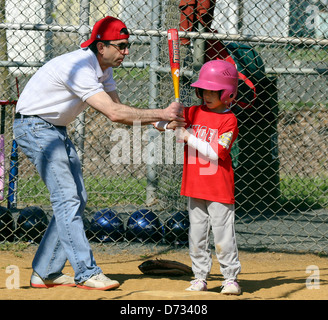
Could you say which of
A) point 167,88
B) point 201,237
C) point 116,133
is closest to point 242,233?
point 167,88

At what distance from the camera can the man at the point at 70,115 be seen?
12.3ft

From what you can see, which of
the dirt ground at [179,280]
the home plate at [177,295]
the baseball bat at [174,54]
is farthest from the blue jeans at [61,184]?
the baseball bat at [174,54]

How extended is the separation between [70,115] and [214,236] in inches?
50.6

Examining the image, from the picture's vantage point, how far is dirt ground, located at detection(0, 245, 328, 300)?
143 inches

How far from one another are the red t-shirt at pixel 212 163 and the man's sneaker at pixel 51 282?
3.50 feet

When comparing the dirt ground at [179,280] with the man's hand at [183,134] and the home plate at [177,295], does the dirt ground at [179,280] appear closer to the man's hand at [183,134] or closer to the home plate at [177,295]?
the home plate at [177,295]

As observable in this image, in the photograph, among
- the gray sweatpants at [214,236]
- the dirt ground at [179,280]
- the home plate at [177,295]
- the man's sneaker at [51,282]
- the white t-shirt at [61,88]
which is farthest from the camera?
the man's sneaker at [51,282]

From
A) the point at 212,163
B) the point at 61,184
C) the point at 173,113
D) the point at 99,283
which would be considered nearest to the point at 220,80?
the point at 173,113

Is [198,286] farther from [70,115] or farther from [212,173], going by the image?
[70,115]

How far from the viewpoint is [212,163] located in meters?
3.88

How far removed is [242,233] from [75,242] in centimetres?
275

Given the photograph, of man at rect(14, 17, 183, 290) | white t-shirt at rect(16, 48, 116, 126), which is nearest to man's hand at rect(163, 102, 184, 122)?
man at rect(14, 17, 183, 290)

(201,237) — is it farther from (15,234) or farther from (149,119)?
(15,234)

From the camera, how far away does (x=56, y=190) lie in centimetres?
382
